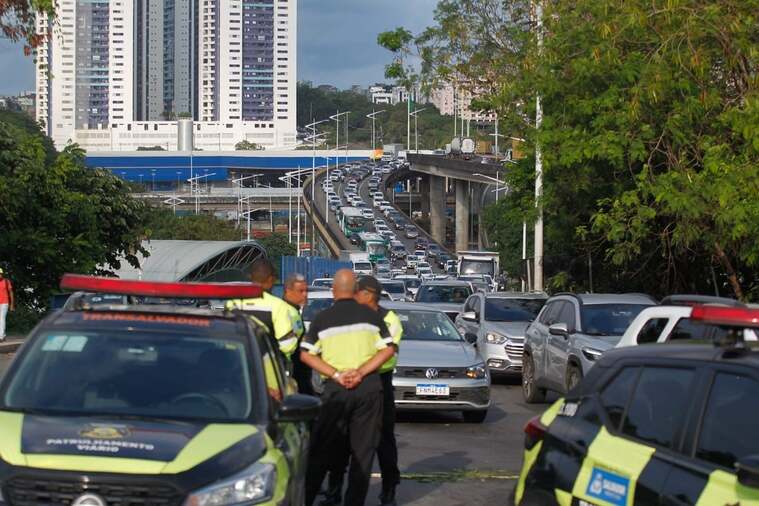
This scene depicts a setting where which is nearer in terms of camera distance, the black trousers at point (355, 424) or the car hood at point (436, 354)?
the black trousers at point (355, 424)

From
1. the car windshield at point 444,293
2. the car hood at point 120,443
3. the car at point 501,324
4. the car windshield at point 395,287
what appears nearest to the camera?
the car hood at point 120,443

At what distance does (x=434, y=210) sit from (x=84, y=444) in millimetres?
136331

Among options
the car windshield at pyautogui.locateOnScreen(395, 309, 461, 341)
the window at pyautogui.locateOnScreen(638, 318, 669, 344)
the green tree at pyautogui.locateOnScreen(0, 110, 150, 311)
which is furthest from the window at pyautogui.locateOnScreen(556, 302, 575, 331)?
the green tree at pyautogui.locateOnScreen(0, 110, 150, 311)

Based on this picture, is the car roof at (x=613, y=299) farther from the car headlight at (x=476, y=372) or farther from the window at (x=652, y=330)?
the window at (x=652, y=330)

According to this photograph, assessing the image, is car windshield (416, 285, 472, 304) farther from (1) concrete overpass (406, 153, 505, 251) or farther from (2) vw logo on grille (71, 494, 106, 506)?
(1) concrete overpass (406, 153, 505, 251)

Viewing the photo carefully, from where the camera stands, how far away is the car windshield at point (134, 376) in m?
6.96

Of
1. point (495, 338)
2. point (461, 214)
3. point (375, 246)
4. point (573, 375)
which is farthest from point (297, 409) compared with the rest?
point (461, 214)

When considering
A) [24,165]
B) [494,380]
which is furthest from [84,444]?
[24,165]

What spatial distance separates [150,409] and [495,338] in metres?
15.8

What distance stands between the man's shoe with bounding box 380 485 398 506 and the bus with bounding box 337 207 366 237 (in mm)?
108204

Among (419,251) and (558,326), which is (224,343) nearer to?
(558,326)

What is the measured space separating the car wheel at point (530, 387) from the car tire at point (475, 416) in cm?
277

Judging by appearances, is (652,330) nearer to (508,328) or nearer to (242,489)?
(242,489)

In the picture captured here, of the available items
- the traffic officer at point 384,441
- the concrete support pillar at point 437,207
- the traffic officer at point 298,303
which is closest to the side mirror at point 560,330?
the traffic officer at point 298,303
